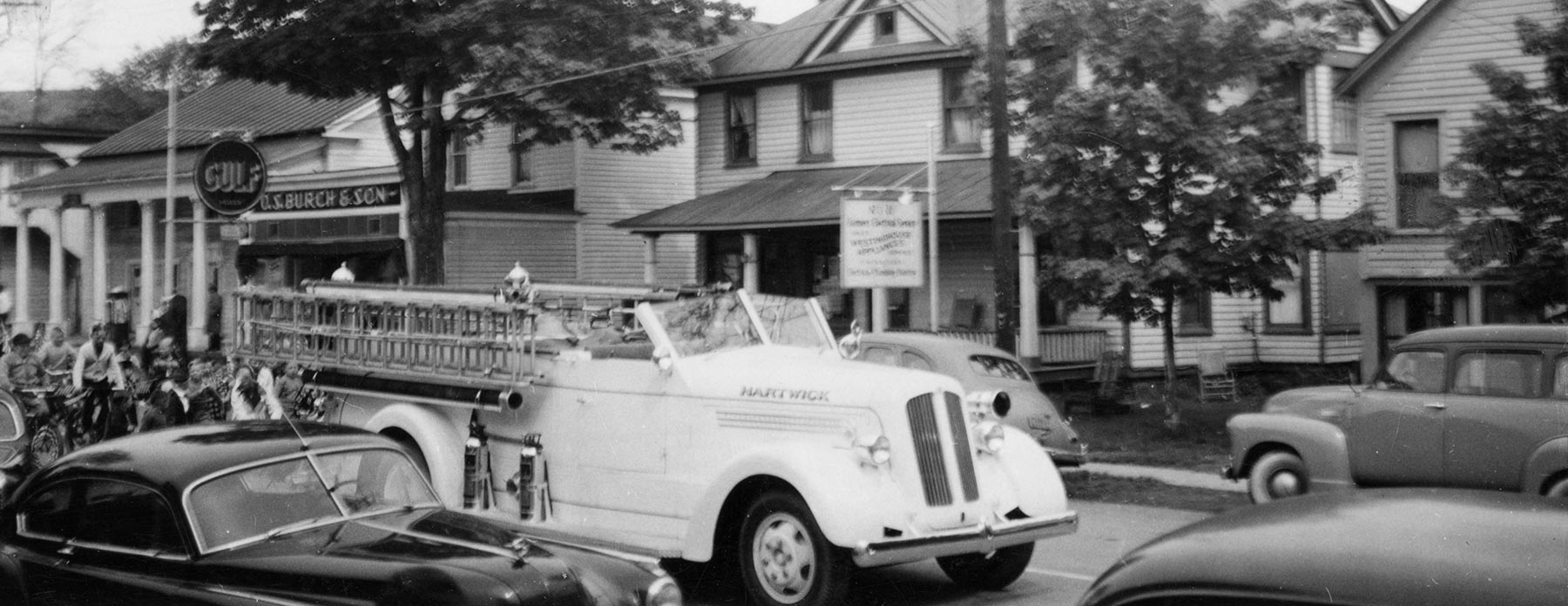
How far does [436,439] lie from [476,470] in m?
0.56

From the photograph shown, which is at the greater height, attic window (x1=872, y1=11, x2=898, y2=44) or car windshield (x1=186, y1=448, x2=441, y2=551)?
attic window (x1=872, y1=11, x2=898, y2=44)

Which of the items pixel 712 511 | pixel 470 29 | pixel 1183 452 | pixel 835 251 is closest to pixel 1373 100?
pixel 1183 452

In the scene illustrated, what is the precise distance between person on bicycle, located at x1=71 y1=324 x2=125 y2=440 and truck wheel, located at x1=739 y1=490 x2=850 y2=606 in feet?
43.3

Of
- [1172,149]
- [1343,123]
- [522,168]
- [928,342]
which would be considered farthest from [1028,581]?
[522,168]

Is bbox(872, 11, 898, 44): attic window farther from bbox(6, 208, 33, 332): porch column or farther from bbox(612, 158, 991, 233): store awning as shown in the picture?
A: bbox(6, 208, 33, 332): porch column

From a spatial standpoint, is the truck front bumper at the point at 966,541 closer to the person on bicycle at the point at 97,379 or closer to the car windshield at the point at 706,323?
the car windshield at the point at 706,323

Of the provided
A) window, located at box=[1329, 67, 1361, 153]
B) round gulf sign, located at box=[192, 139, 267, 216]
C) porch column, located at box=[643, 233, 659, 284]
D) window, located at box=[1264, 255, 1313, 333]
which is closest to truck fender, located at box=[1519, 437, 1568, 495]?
round gulf sign, located at box=[192, 139, 267, 216]

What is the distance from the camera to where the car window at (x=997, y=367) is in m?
16.6

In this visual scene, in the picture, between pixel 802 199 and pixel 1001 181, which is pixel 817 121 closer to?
pixel 802 199

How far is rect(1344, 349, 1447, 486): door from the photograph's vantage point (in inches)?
496

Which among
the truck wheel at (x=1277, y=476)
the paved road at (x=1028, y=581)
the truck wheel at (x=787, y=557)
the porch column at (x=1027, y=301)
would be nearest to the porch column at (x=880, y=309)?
the porch column at (x=1027, y=301)

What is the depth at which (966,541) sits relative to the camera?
9164 millimetres

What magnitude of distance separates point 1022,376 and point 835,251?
14.5 m

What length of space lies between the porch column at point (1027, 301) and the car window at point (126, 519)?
20.4 metres
